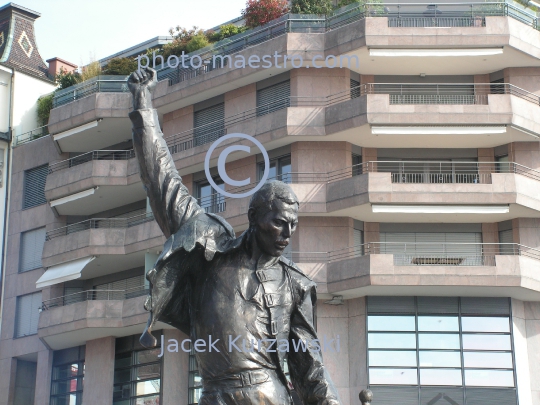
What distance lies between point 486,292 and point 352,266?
4587 millimetres

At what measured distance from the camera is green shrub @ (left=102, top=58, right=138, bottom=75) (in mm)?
49000

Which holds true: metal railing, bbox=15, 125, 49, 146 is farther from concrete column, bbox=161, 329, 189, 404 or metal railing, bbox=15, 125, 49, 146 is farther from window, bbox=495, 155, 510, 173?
window, bbox=495, 155, 510, 173

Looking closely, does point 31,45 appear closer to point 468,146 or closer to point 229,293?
point 468,146

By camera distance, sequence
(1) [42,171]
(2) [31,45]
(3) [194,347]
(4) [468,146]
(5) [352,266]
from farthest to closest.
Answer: (2) [31,45] < (1) [42,171] < (4) [468,146] < (5) [352,266] < (3) [194,347]

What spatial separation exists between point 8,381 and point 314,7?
64.9 feet

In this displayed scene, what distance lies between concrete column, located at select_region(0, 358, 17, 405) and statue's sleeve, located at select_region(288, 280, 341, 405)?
40.7 metres

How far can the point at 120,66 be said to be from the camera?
4925cm

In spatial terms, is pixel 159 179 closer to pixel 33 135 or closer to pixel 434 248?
pixel 434 248

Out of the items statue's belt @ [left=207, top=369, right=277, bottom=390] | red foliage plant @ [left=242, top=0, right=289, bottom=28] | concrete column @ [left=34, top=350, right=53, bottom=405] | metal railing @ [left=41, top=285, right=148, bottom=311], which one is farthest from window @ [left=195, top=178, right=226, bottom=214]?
statue's belt @ [left=207, top=369, right=277, bottom=390]

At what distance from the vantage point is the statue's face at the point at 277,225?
734cm

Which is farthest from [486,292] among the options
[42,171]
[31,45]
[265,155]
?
[31,45]

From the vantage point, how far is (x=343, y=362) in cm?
3803

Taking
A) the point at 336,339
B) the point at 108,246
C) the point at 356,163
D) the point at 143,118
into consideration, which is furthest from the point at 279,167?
the point at 143,118

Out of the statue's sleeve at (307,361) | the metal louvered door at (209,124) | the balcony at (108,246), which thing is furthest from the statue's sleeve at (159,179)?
the metal louvered door at (209,124)
